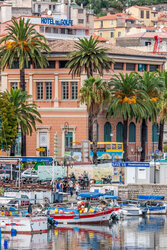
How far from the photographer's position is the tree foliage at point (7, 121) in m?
87.4

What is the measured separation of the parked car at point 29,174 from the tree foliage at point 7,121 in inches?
170

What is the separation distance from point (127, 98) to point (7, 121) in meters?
16.8

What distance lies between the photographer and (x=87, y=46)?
9656 cm

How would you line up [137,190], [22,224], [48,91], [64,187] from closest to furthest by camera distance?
[22,224] < [64,187] < [137,190] < [48,91]

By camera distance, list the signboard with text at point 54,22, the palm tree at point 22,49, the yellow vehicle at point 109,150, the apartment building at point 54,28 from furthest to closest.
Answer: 1. the signboard with text at point 54,22
2. the apartment building at point 54,28
3. the yellow vehicle at point 109,150
4. the palm tree at point 22,49

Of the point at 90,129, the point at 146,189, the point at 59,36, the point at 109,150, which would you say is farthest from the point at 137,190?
the point at 59,36

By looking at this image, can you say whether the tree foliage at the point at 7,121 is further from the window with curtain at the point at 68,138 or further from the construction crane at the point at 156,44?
the construction crane at the point at 156,44

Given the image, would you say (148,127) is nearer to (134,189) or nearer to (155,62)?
(155,62)

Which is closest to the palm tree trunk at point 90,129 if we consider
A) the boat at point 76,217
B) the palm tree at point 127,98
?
the palm tree at point 127,98

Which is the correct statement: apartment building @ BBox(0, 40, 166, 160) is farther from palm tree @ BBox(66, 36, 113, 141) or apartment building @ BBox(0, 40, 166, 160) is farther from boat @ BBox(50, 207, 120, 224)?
boat @ BBox(50, 207, 120, 224)

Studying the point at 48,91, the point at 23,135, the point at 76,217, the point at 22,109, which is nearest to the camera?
the point at 76,217

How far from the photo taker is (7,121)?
8825 cm

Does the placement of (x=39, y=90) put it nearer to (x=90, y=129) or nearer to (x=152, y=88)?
(x=90, y=129)

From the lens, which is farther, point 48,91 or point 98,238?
point 48,91
